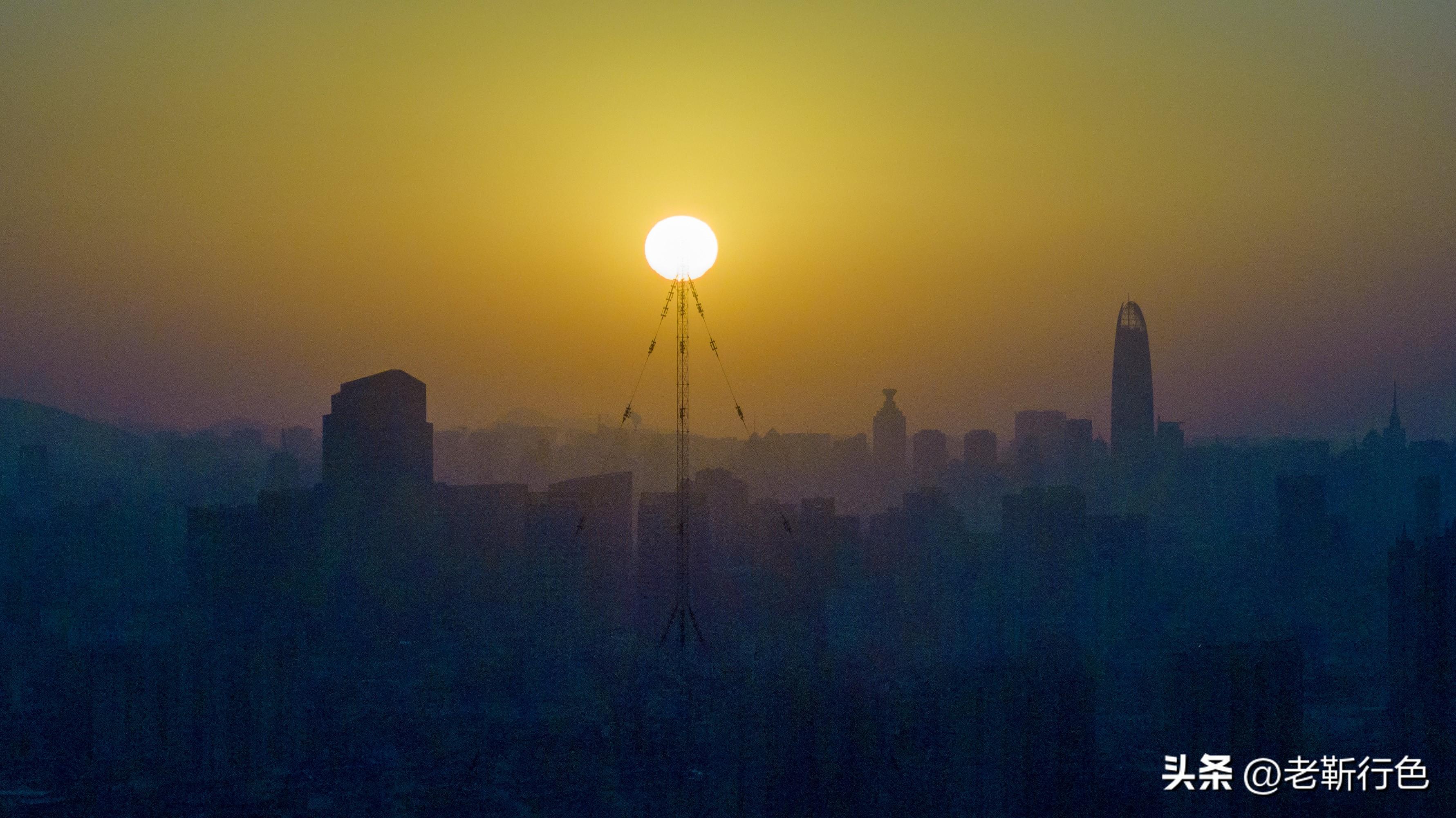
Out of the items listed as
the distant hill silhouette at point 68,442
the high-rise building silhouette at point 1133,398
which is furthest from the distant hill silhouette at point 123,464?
the high-rise building silhouette at point 1133,398

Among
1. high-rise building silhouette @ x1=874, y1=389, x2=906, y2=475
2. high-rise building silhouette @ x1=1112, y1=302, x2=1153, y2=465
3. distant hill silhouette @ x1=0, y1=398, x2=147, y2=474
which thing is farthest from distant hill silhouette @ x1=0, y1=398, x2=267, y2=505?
high-rise building silhouette @ x1=1112, y1=302, x2=1153, y2=465

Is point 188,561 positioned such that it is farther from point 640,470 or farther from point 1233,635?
point 1233,635

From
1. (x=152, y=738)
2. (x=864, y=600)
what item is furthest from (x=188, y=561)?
(x=864, y=600)

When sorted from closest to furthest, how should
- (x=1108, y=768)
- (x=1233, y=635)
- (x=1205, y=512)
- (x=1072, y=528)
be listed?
(x=1108, y=768), (x=1233, y=635), (x=1072, y=528), (x=1205, y=512)

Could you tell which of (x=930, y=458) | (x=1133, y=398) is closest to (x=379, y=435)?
(x=930, y=458)

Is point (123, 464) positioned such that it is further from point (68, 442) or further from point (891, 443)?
point (891, 443)

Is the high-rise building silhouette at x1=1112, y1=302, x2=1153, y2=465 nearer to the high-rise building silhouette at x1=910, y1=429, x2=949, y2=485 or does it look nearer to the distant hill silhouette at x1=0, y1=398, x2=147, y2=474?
the high-rise building silhouette at x1=910, y1=429, x2=949, y2=485
